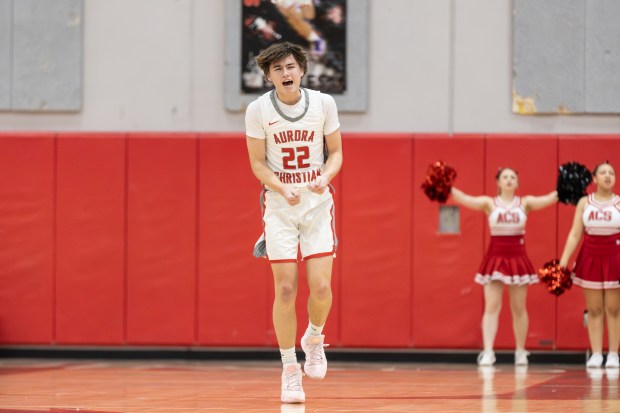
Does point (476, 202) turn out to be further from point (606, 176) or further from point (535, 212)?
point (606, 176)

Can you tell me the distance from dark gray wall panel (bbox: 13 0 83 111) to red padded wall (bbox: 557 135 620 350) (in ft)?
15.7

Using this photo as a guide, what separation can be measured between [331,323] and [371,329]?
393 millimetres

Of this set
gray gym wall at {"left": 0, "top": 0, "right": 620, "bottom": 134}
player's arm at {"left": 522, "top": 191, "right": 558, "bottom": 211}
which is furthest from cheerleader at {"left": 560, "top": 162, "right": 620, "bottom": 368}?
gray gym wall at {"left": 0, "top": 0, "right": 620, "bottom": 134}

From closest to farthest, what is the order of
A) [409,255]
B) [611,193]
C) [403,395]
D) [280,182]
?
[280,182]
[403,395]
[611,193]
[409,255]

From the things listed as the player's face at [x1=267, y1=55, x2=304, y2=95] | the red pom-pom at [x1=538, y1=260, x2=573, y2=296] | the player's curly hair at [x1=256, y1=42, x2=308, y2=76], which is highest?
the player's curly hair at [x1=256, y1=42, x2=308, y2=76]

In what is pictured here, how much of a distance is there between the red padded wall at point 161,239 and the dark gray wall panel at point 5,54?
1.31 m

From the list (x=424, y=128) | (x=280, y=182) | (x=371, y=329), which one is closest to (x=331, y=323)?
(x=371, y=329)

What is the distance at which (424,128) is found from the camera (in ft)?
37.2

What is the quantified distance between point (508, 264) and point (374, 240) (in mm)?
1357

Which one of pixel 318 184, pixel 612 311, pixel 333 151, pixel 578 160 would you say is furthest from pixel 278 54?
pixel 578 160

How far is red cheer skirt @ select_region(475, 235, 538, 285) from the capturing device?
1053 centimetres

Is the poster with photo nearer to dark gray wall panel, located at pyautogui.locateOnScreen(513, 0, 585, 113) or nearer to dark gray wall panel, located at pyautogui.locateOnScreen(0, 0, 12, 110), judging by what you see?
dark gray wall panel, located at pyautogui.locateOnScreen(513, 0, 585, 113)

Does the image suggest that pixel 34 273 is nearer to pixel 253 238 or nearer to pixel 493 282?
pixel 253 238

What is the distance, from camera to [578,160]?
11.1 metres
